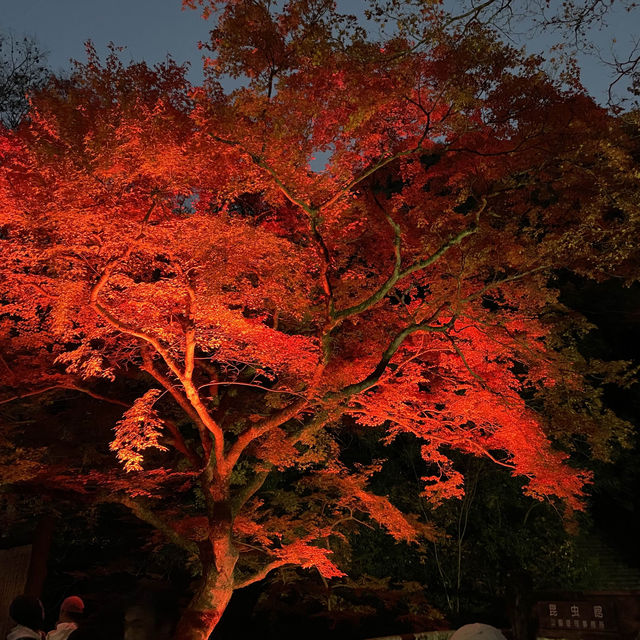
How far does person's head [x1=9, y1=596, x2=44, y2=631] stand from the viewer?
3.19 m

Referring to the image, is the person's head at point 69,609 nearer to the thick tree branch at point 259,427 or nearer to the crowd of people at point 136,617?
the thick tree branch at point 259,427

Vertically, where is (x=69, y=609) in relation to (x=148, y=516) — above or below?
below

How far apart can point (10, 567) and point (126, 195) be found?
18.9 ft

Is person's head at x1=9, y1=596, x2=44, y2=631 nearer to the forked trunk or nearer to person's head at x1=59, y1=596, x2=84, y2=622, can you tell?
person's head at x1=59, y1=596, x2=84, y2=622

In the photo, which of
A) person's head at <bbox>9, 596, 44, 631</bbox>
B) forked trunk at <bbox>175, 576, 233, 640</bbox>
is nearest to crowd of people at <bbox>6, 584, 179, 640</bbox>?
forked trunk at <bbox>175, 576, 233, 640</bbox>

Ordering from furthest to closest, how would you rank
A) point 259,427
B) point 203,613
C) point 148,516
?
point 148,516, point 259,427, point 203,613

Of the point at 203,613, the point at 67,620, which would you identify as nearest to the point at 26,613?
the point at 67,620

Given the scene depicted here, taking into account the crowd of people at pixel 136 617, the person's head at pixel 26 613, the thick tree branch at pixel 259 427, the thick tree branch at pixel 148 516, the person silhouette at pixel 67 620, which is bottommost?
the crowd of people at pixel 136 617

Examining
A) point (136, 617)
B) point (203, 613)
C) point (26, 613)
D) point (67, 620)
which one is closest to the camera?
point (26, 613)

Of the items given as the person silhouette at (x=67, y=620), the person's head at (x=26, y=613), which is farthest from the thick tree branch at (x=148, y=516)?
the person's head at (x=26, y=613)

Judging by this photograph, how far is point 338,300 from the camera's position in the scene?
10.8 meters

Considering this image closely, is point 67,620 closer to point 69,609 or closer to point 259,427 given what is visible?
point 69,609

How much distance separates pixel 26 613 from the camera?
3197 mm

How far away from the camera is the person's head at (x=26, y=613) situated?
3.19m
